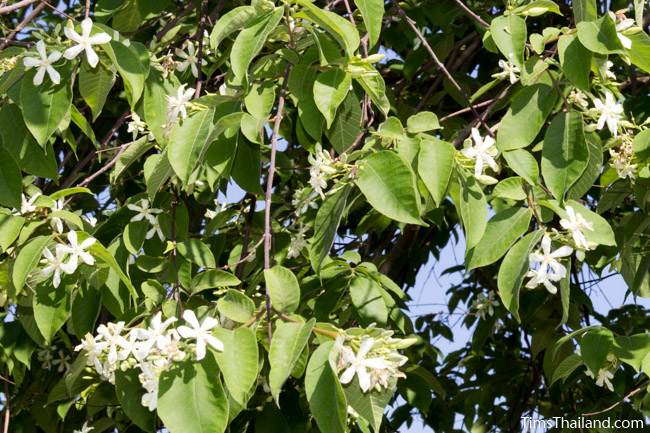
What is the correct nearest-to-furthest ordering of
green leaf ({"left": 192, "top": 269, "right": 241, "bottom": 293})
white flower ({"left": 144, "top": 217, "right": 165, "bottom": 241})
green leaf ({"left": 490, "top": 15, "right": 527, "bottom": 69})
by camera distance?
1. green leaf ({"left": 490, "top": 15, "right": 527, "bottom": 69})
2. green leaf ({"left": 192, "top": 269, "right": 241, "bottom": 293})
3. white flower ({"left": 144, "top": 217, "right": 165, "bottom": 241})

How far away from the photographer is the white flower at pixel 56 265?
5.40 ft

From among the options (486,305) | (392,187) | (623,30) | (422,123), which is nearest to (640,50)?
(623,30)

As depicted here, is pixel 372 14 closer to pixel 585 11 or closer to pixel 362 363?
pixel 585 11

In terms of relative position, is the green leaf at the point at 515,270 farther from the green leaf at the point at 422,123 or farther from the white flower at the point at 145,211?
the white flower at the point at 145,211

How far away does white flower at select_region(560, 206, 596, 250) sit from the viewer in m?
1.59

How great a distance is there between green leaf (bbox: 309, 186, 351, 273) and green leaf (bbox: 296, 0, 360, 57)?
216 mm

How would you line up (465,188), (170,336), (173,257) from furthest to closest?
(173,257) < (465,188) < (170,336)

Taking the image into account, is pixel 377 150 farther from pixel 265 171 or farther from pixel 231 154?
pixel 265 171

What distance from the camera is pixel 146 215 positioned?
201cm

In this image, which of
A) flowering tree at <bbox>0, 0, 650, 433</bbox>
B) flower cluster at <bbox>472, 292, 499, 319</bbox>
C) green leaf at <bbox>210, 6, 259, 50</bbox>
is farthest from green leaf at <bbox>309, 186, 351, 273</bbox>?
flower cluster at <bbox>472, 292, 499, 319</bbox>

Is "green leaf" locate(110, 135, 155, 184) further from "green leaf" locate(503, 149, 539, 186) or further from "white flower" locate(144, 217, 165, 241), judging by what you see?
"green leaf" locate(503, 149, 539, 186)

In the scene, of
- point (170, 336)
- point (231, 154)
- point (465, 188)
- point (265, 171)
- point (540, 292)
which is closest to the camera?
point (170, 336)

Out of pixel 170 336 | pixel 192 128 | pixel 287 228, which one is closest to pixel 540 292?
pixel 287 228

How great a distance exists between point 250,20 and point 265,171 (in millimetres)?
1292
